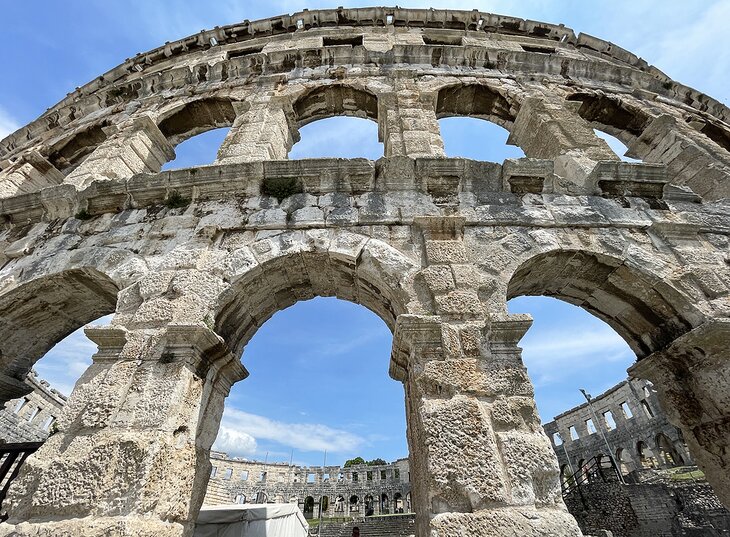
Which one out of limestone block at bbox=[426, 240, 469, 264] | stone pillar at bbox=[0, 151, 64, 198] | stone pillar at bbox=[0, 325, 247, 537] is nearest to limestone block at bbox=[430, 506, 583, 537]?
stone pillar at bbox=[0, 325, 247, 537]

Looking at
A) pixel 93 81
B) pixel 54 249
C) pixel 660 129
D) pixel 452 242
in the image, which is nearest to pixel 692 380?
pixel 452 242

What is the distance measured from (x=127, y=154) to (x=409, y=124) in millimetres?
5191

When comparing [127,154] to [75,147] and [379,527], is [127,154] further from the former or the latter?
[379,527]

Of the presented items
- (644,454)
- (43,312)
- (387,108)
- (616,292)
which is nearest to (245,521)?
(43,312)

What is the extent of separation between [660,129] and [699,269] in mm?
4816

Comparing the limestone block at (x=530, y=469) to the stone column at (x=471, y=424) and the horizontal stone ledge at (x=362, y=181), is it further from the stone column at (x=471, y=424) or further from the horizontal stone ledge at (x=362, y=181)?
the horizontal stone ledge at (x=362, y=181)

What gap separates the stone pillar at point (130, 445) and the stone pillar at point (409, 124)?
361 cm

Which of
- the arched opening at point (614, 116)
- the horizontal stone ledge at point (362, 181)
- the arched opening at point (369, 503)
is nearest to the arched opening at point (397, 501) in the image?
the arched opening at point (369, 503)

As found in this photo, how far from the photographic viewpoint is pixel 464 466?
239cm

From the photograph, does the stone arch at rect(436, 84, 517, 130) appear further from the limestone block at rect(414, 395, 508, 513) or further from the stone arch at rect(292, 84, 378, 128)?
the limestone block at rect(414, 395, 508, 513)

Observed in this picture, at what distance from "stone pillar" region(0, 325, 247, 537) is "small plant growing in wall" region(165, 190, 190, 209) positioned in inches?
74.8

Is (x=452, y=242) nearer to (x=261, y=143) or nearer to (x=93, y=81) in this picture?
(x=261, y=143)

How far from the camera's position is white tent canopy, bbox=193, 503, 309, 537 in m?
6.41

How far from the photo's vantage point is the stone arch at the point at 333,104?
24.6ft
